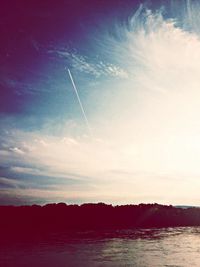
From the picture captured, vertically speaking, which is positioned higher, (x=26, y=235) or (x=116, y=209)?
(x=116, y=209)

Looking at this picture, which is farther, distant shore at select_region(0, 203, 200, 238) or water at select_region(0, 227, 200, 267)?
distant shore at select_region(0, 203, 200, 238)

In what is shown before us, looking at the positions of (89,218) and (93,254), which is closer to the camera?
(93,254)

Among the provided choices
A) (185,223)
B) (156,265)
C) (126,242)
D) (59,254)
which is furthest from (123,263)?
(185,223)

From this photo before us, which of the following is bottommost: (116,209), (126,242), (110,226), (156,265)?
(156,265)

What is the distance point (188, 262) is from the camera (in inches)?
811

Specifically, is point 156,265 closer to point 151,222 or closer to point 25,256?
point 25,256

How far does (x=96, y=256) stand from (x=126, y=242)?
8.40 metres

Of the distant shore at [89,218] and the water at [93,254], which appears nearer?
the water at [93,254]

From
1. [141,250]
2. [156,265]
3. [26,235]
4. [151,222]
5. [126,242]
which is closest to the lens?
[156,265]

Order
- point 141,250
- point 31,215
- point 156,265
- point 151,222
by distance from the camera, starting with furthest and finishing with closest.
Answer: point 151,222 → point 31,215 → point 141,250 → point 156,265

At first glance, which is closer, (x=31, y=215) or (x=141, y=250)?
(x=141, y=250)

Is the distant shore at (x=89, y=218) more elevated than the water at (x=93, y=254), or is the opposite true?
the distant shore at (x=89, y=218)

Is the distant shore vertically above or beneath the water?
above

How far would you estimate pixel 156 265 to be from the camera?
19.5 metres
